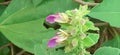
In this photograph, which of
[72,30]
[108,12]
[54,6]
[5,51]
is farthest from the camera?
[5,51]

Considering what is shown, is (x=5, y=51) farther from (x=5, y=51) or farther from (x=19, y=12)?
(x=19, y=12)

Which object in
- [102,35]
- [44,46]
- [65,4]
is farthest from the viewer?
[102,35]

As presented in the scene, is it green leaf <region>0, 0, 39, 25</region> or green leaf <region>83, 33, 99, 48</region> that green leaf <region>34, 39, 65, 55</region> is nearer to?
green leaf <region>83, 33, 99, 48</region>

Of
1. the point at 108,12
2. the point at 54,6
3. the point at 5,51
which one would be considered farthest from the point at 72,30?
the point at 5,51

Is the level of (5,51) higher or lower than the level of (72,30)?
lower

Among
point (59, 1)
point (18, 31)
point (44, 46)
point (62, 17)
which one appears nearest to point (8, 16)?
point (18, 31)

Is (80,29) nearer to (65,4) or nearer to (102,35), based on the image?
(65,4)

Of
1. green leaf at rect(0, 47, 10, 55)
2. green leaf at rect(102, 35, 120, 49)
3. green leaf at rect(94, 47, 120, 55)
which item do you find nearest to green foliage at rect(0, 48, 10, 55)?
green leaf at rect(0, 47, 10, 55)

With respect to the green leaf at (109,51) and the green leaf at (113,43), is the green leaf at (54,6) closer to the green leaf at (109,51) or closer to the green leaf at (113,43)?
the green leaf at (113,43)
